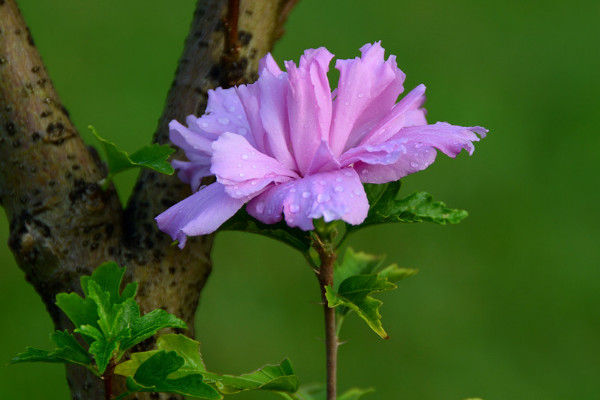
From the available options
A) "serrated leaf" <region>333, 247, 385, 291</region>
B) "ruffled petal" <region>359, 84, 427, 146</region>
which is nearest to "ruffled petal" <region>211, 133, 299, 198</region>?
"ruffled petal" <region>359, 84, 427, 146</region>

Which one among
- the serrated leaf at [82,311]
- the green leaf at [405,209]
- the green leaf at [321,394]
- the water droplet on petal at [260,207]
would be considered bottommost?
the green leaf at [321,394]

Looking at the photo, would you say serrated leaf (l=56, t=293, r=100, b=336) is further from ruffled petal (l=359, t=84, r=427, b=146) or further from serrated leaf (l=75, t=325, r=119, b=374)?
ruffled petal (l=359, t=84, r=427, b=146)

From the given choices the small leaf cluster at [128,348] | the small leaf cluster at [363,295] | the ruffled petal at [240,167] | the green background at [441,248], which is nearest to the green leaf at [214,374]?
the small leaf cluster at [128,348]

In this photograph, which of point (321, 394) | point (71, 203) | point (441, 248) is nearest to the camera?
point (71, 203)

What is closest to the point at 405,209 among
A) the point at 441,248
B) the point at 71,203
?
the point at 71,203

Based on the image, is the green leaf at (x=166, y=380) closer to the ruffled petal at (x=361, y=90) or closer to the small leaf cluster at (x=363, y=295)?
the small leaf cluster at (x=363, y=295)

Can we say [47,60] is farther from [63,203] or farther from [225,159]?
[225,159]

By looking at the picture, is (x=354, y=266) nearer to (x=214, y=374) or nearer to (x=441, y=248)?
(x=214, y=374)

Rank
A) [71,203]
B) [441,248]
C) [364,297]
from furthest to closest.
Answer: [441,248], [71,203], [364,297]
